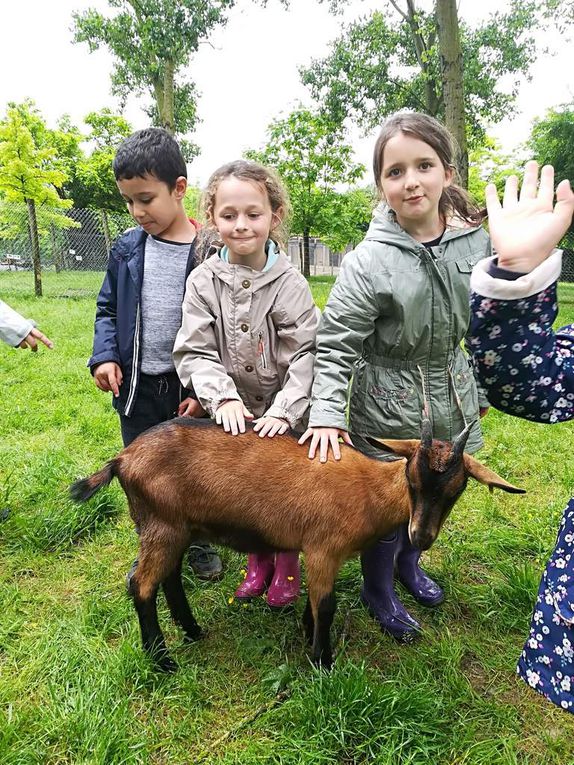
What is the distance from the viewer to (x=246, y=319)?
245cm

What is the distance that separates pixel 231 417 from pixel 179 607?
3.22 feet

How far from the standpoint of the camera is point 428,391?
2.37m

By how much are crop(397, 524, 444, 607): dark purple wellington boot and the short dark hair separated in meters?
2.17

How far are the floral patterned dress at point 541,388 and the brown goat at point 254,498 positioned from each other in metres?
0.72

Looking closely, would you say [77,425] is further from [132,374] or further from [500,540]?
[500,540]

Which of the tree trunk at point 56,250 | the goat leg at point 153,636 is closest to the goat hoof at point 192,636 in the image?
the goat leg at point 153,636

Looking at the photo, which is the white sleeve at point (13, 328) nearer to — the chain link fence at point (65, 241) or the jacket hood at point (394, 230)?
the jacket hood at point (394, 230)

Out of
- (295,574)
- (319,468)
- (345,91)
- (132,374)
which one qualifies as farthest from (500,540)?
(345,91)

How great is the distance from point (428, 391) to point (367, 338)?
346 mm

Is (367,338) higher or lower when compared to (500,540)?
higher

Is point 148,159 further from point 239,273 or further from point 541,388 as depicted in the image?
point 541,388

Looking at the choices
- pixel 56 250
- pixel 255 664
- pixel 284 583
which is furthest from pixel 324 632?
pixel 56 250

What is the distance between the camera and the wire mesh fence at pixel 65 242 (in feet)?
51.4

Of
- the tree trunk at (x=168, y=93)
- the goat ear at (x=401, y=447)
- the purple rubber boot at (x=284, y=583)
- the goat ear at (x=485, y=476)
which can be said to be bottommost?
the purple rubber boot at (x=284, y=583)
